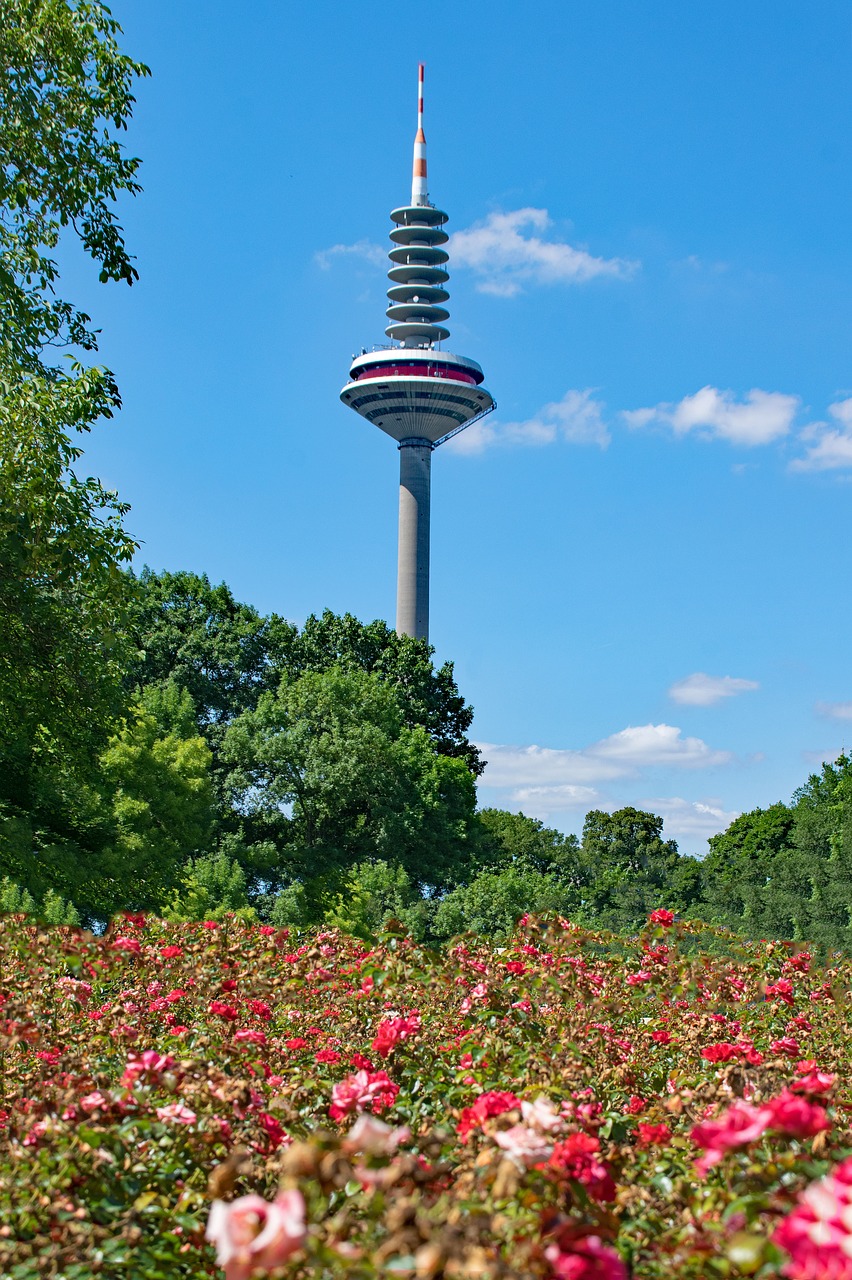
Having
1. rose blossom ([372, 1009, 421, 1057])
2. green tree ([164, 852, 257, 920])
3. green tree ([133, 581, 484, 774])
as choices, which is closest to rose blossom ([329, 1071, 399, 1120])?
rose blossom ([372, 1009, 421, 1057])

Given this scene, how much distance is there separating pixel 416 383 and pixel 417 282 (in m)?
11.1

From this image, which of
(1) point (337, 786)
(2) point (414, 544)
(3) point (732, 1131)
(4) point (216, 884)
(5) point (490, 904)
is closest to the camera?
(3) point (732, 1131)

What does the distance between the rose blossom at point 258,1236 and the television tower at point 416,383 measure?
92.0 m

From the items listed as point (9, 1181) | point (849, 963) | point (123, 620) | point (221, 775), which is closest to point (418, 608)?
point (221, 775)

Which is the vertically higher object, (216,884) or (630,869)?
(630,869)

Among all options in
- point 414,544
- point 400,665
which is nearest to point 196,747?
point 400,665

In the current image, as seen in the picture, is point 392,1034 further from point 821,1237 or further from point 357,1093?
point 821,1237

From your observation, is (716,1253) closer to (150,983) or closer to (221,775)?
(150,983)

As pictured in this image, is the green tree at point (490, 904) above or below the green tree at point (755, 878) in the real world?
below

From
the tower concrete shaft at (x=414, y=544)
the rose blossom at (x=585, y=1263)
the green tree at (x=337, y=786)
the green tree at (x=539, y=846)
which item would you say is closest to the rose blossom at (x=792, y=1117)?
the rose blossom at (x=585, y=1263)

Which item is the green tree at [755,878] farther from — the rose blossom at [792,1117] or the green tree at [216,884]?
the rose blossom at [792,1117]

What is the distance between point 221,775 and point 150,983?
30.9m

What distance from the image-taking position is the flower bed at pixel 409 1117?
2619mm

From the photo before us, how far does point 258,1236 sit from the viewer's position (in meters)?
2.30
